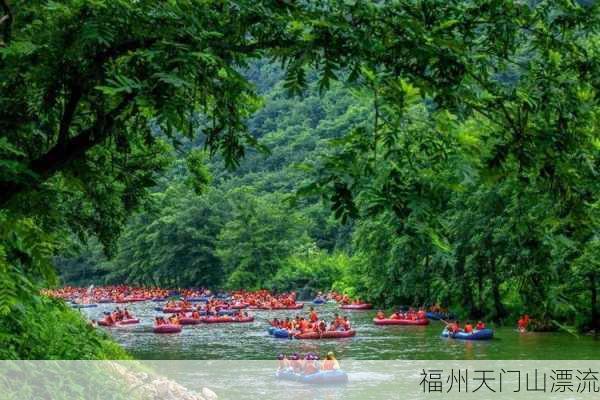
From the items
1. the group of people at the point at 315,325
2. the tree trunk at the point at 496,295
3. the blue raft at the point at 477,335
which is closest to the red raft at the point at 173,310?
the group of people at the point at 315,325

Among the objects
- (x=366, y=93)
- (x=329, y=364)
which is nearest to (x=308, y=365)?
(x=329, y=364)

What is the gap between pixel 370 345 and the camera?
85.7 ft

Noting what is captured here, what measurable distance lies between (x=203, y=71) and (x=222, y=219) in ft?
222

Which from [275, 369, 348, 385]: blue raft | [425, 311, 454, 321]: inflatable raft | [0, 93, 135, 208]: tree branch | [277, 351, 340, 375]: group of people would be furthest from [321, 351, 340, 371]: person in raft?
[0, 93, 135, 208]: tree branch

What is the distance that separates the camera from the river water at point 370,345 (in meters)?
23.1

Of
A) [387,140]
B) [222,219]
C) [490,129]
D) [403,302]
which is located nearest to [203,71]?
[387,140]

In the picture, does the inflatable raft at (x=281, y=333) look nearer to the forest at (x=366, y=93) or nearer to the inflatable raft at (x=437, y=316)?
the inflatable raft at (x=437, y=316)

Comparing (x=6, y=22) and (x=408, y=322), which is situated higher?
(x=6, y=22)

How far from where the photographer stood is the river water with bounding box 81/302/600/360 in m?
23.1

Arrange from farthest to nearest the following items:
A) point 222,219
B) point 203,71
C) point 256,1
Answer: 1. point 222,219
2. point 256,1
3. point 203,71

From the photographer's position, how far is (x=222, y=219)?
7062 centimetres

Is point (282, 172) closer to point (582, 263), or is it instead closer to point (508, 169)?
point (582, 263)

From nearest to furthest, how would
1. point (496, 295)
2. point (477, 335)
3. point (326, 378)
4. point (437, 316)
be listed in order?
1. point (326, 378)
2. point (477, 335)
3. point (496, 295)
4. point (437, 316)

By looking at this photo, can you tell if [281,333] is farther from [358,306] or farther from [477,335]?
[358,306]
